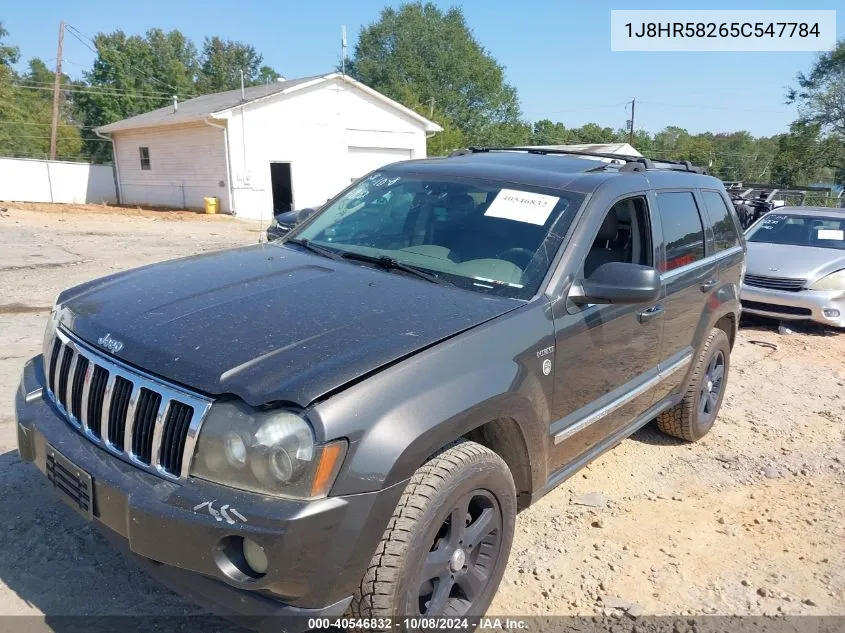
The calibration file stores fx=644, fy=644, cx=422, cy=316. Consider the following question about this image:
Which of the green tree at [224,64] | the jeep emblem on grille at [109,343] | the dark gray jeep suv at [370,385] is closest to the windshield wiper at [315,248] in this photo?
the dark gray jeep suv at [370,385]

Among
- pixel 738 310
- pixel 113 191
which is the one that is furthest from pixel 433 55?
pixel 738 310

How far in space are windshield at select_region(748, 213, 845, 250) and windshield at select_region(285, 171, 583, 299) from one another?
7.43m

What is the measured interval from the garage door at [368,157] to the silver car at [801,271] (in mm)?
16913

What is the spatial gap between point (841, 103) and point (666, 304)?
41.1 m

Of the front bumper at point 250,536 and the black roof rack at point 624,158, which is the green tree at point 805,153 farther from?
the front bumper at point 250,536

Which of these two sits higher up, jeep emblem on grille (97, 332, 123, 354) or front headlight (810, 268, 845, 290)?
jeep emblem on grille (97, 332, 123, 354)

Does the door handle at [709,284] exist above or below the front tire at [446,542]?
above

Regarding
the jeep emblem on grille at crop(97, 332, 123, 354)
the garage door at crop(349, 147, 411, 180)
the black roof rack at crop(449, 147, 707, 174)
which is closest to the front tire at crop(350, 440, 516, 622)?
the jeep emblem on grille at crop(97, 332, 123, 354)

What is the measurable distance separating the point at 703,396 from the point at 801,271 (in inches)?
180

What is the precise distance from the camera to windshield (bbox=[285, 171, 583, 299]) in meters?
2.97

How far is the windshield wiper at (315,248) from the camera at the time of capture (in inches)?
131

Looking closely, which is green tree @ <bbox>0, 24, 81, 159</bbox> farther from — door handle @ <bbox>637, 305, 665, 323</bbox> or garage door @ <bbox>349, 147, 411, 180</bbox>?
door handle @ <bbox>637, 305, 665, 323</bbox>

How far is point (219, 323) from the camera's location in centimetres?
238

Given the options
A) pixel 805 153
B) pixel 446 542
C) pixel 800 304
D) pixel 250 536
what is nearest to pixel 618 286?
pixel 446 542
